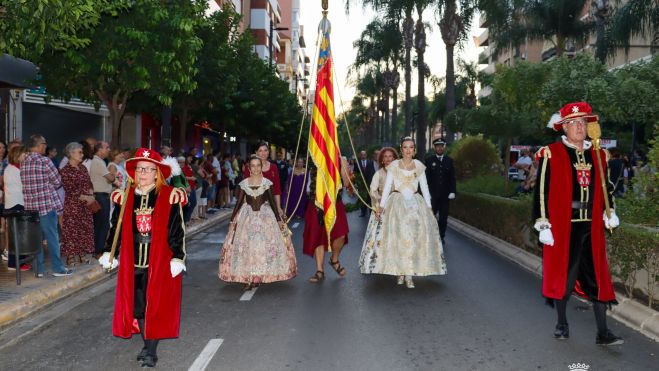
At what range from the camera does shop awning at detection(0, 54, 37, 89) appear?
11648 mm

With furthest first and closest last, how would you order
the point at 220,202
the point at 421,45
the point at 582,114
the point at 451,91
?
the point at 421,45, the point at 451,91, the point at 220,202, the point at 582,114

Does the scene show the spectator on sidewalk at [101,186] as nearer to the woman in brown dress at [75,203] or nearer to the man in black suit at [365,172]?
the woman in brown dress at [75,203]

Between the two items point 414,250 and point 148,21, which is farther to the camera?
point 148,21

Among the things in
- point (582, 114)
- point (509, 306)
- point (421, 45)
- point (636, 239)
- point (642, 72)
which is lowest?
point (509, 306)

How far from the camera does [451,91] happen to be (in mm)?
29703

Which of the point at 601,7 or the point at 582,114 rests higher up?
the point at 601,7

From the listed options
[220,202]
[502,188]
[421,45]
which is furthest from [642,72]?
[421,45]

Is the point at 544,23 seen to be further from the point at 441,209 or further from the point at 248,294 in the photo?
the point at 248,294

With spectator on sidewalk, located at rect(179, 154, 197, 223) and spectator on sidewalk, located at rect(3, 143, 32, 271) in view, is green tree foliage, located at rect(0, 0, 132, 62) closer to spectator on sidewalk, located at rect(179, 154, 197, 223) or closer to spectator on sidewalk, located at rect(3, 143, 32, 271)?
spectator on sidewalk, located at rect(3, 143, 32, 271)

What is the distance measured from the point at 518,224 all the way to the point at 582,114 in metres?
6.32

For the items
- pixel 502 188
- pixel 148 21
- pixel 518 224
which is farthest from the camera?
pixel 502 188

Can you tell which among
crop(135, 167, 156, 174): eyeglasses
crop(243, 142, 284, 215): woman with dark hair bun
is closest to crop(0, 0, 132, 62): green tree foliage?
crop(135, 167, 156, 174): eyeglasses

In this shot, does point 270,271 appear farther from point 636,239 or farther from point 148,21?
point 148,21

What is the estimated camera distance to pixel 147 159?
5398 mm
